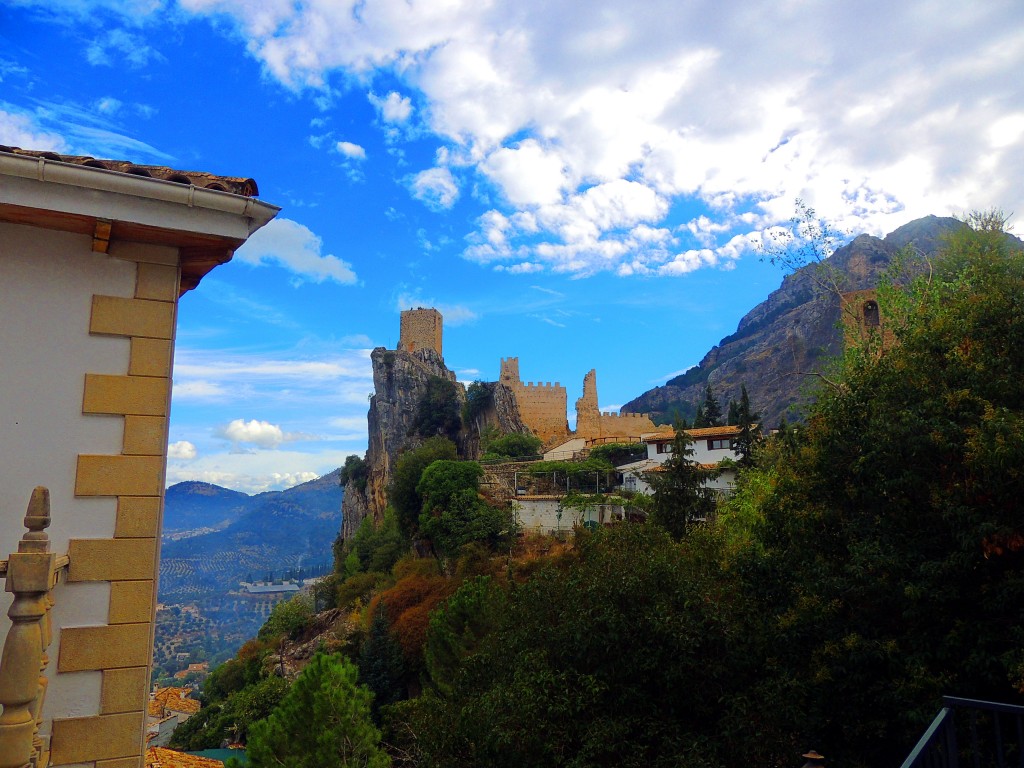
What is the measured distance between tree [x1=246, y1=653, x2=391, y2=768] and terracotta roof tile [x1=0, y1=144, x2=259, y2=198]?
34.6ft

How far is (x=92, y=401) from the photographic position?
10.8 feet

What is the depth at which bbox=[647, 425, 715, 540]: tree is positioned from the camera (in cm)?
2042

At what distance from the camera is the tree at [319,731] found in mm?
11375

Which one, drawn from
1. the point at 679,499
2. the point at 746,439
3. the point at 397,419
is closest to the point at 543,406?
the point at 397,419

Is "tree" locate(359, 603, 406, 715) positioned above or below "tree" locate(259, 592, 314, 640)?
above

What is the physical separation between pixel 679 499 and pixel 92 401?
19.4m

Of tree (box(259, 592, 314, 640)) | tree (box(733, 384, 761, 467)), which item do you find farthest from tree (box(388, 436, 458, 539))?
tree (box(733, 384, 761, 467))

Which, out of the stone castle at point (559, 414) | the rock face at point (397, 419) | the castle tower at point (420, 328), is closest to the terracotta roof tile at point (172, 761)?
the rock face at point (397, 419)

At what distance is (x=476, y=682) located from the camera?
10.1m

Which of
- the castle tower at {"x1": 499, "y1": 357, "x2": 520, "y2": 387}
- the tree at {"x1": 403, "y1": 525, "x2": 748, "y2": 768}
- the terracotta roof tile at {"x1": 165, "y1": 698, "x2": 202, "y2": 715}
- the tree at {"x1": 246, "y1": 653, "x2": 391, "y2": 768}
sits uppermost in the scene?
the castle tower at {"x1": 499, "y1": 357, "x2": 520, "y2": 387}

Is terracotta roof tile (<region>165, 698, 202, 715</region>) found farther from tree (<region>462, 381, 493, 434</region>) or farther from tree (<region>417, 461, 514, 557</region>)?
tree (<region>417, 461, 514, 557</region>)

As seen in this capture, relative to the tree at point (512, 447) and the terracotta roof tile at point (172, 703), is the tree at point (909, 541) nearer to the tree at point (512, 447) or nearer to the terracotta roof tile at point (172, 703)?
the tree at point (512, 447)

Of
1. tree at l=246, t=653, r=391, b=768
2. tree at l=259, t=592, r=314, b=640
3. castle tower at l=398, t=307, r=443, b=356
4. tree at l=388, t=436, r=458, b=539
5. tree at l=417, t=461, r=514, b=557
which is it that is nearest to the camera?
tree at l=246, t=653, r=391, b=768

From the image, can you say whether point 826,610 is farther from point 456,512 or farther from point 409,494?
point 409,494
